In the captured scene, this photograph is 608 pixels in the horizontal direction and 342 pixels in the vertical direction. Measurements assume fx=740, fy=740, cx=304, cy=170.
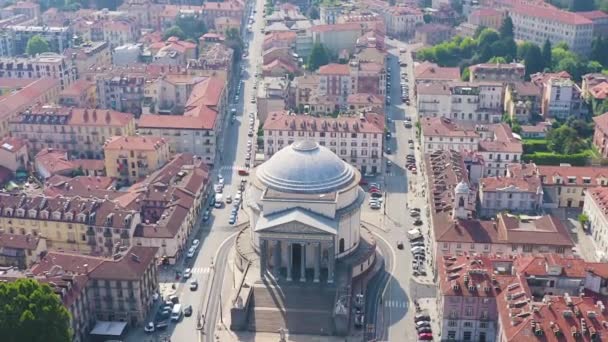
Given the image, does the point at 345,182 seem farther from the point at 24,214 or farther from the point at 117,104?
the point at 117,104

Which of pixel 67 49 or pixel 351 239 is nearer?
pixel 351 239

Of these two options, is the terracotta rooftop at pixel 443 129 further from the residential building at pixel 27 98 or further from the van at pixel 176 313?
the residential building at pixel 27 98

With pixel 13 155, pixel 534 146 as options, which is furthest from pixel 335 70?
pixel 13 155

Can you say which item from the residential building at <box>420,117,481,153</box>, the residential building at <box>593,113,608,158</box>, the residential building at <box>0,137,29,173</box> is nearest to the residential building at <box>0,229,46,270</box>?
the residential building at <box>0,137,29,173</box>

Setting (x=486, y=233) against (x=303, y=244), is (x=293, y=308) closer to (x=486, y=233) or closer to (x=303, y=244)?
(x=303, y=244)

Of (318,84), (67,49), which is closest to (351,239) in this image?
(318,84)

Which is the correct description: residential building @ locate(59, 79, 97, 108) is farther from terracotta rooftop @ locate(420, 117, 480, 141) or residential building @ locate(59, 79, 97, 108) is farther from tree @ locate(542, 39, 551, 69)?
tree @ locate(542, 39, 551, 69)
